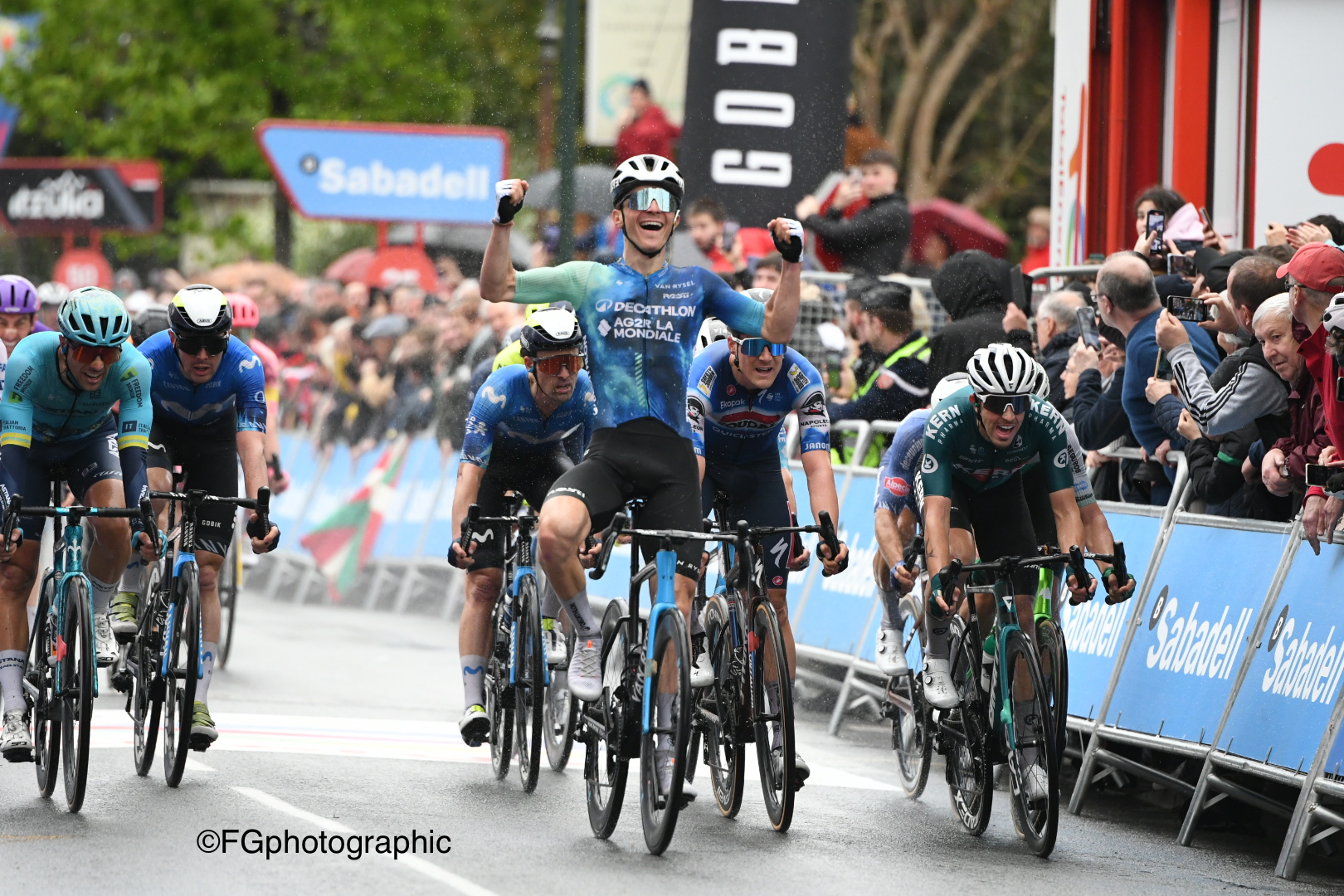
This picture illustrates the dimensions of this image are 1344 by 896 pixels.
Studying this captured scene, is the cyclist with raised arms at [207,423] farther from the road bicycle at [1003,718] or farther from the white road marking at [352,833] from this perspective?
the road bicycle at [1003,718]

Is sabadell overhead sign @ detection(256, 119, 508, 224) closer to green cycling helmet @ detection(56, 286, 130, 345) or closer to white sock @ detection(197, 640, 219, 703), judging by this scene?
white sock @ detection(197, 640, 219, 703)

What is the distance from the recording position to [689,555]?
346 inches

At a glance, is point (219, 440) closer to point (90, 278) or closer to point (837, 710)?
point (837, 710)

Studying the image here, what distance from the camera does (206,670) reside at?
394 inches

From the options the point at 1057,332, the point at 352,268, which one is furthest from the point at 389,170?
the point at 1057,332

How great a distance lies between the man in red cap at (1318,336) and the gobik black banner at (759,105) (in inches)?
305

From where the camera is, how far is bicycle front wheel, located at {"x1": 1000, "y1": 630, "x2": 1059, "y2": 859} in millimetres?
8453

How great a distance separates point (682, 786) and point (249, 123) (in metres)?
34.2

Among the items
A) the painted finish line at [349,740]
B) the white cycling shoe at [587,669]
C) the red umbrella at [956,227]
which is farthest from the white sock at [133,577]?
the red umbrella at [956,227]

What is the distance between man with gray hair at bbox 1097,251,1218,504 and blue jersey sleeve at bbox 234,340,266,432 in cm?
415

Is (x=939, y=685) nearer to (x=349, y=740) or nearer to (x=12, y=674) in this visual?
(x=349, y=740)

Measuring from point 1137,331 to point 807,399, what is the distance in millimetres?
1853

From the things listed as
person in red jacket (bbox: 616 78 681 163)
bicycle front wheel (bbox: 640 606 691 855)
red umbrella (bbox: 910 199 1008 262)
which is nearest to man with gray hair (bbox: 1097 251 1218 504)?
bicycle front wheel (bbox: 640 606 691 855)

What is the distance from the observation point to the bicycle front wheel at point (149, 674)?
959cm
